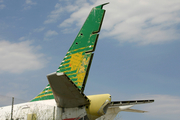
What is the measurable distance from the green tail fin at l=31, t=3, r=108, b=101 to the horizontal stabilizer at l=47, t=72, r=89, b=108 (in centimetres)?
232

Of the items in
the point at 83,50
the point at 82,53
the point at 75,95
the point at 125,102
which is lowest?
the point at 125,102

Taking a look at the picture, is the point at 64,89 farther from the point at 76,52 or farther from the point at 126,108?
the point at 126,108

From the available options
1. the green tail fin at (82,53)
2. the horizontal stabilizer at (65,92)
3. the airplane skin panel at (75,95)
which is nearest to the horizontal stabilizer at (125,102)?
the airplane skin panel at (75,95)

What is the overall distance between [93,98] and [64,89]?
86.5 inches

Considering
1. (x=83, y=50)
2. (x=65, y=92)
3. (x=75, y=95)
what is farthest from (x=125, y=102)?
(x=83, y=50)

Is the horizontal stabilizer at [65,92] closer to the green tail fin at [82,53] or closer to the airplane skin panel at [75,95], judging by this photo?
the airplane skin panel at [75,95]

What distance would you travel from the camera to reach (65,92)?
10781 mm

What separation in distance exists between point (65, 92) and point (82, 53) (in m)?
4.99

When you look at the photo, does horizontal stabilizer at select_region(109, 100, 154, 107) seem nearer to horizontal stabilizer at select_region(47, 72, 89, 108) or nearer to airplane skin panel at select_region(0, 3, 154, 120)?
airplane skin panel at select_region(0, 3, 154, 120)

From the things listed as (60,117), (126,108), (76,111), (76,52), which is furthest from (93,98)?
(126,108)

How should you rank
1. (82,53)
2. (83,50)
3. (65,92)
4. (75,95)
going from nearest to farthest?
(65,92) → (75,95) → (82,53) → (83,50)

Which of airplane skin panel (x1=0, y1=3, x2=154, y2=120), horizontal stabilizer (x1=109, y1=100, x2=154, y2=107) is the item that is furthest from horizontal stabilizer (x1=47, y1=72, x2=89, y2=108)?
horizontal stabilizer (x1=109, y1=100, x2=154, y2=107)

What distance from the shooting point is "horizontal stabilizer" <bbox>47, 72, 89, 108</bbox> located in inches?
375

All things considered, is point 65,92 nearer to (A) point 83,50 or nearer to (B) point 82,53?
(B) point 82,53
